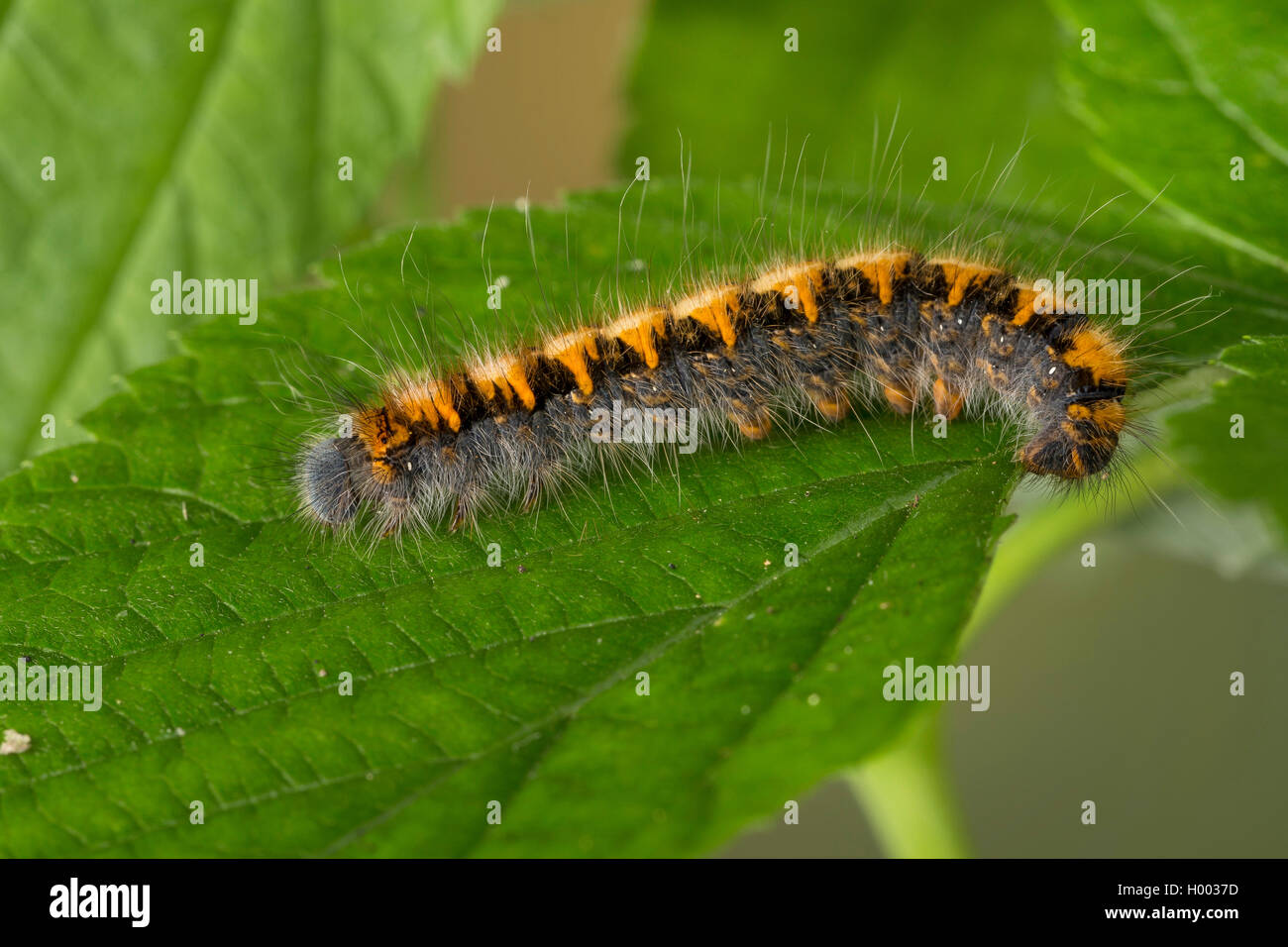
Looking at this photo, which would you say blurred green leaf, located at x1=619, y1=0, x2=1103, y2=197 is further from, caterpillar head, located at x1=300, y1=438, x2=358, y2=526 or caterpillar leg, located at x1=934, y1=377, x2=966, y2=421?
caterpillar head, located at x1=300, y1=438, x2=358, y2=526

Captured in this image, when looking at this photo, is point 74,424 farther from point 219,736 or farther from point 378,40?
point 378,40

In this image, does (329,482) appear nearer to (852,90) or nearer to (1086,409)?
(1086,409)

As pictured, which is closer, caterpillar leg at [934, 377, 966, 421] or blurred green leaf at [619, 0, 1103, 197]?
caterpillar leg at [934, 377, 966, 421]

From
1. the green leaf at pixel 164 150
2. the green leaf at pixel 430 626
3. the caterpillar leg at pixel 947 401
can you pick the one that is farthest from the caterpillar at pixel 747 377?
the green leaf at pixel 164 150

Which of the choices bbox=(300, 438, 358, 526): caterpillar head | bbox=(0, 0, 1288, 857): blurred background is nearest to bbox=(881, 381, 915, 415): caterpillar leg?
bbox=(0, 0, 1288, 857): blurred background

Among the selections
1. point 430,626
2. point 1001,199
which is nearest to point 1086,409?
point 1001,199

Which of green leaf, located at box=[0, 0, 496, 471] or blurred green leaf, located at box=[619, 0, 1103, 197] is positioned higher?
blurred green leaf, located at box=[619, 0, 1103, 197]

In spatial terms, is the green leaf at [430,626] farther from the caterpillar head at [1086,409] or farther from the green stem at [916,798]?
→ the green stem at [916,798]
